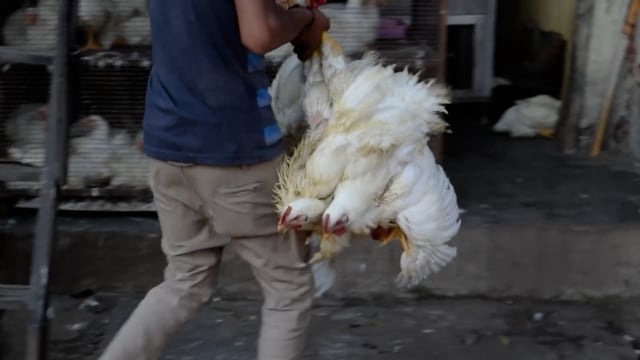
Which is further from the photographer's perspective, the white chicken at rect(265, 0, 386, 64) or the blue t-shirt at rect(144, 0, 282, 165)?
the white chicken at rect(265, 0, 386, 64)

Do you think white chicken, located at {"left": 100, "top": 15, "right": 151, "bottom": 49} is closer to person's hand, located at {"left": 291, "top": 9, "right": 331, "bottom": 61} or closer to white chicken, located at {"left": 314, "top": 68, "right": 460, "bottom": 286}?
person's hand, located at {"left": 291, "top": 9, "right": 331, "bottom": 61}

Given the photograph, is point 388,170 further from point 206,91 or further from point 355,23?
point 355,23

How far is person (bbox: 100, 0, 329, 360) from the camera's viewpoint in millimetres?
3098

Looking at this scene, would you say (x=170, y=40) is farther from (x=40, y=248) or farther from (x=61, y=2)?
(x=40, y=248)

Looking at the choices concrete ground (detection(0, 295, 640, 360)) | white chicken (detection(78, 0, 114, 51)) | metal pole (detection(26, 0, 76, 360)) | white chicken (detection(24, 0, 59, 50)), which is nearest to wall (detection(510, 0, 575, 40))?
concrete ground (detection(0, 295, 640, 360))

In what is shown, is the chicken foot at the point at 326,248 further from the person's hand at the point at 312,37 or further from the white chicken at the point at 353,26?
the white chicken at the point at 353,26

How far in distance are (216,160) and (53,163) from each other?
21.0 inches

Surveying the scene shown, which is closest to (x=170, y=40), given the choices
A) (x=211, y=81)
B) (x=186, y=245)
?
(x=211, y=81)

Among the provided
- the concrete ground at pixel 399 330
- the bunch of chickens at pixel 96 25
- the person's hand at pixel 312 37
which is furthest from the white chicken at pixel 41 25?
the person's hand at pixel 312 37

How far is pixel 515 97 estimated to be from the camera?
6258mm

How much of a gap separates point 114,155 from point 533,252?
1.76 meters

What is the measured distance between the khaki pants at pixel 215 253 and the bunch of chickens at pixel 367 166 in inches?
3.7

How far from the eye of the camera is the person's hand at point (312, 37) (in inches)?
127

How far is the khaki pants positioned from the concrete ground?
0.84 m
